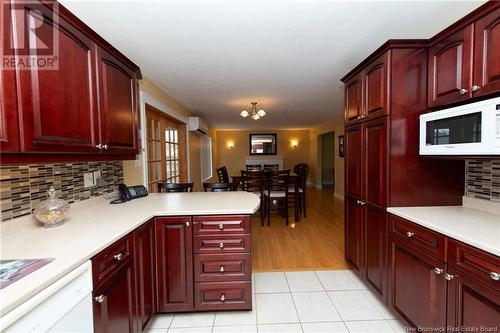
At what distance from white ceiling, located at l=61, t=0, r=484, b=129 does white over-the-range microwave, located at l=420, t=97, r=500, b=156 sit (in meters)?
0.72

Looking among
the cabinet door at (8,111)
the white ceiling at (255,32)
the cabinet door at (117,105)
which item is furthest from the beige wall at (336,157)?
the cabinet door at (8,111)

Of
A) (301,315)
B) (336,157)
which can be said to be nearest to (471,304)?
(301,315)

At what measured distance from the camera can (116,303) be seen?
1209 mm

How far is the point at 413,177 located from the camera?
1.74 metres

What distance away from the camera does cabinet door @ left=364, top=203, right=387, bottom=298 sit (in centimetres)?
180

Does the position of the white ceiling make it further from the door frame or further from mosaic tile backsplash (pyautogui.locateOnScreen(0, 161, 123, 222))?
mosaic tile backsplash (pyautogui.locateOnScreen(0, 161, 123, 222))

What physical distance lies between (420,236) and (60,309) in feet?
6.11

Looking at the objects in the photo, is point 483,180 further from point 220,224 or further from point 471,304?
point 220,224

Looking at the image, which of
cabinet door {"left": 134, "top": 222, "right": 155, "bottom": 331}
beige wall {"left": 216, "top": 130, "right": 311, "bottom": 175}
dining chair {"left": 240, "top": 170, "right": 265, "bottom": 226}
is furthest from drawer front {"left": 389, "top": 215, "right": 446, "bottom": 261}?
beige wall {"left": 216, "top": 130, "right": 311, "bottom": 175}

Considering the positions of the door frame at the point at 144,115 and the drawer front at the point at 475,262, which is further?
the door frame at the point at 144,115

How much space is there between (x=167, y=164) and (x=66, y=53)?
2.58 m

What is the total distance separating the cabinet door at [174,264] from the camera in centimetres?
171

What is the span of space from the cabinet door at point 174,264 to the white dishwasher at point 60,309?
706 mm

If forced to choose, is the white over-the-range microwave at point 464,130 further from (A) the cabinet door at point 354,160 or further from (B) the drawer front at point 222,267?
(B) the drawer front at point 222,267
